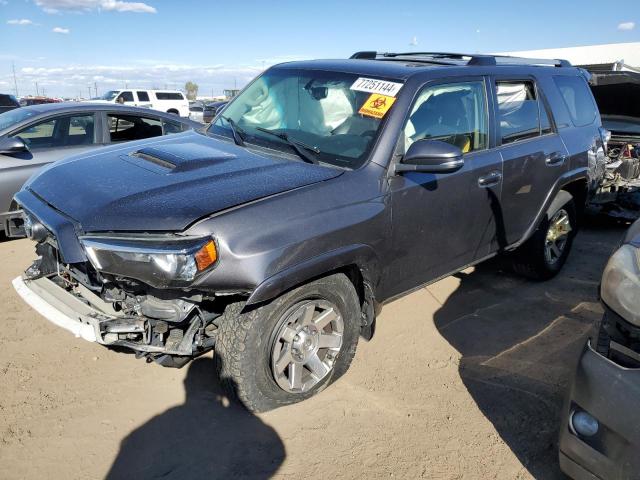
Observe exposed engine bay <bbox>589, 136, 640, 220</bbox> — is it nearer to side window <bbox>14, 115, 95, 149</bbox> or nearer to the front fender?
the front fender

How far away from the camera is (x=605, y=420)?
1999 mm

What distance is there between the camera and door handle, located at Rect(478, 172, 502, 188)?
11.8 feet

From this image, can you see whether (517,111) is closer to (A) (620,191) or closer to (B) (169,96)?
(A) (620,191)

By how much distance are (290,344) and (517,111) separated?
2.66 m

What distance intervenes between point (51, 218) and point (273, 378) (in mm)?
1464

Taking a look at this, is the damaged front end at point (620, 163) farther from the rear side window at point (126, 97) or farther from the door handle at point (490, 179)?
the rear side window at point (126, 97)

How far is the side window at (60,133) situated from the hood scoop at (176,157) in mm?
3078

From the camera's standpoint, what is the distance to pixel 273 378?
2814 millimetres

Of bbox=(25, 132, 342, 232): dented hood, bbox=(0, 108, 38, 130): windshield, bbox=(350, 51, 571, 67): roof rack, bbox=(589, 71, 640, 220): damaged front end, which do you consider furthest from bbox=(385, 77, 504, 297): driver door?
bbox=(0, 108, 38, 130): windshield

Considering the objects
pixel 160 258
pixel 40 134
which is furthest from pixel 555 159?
pixel 40 134

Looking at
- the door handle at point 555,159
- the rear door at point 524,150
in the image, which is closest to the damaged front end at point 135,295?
the rear door at point 524,150

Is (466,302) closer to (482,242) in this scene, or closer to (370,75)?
(482,242)

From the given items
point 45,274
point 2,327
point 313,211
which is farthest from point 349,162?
point 2,327

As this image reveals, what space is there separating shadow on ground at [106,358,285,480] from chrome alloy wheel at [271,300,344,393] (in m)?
0.32
